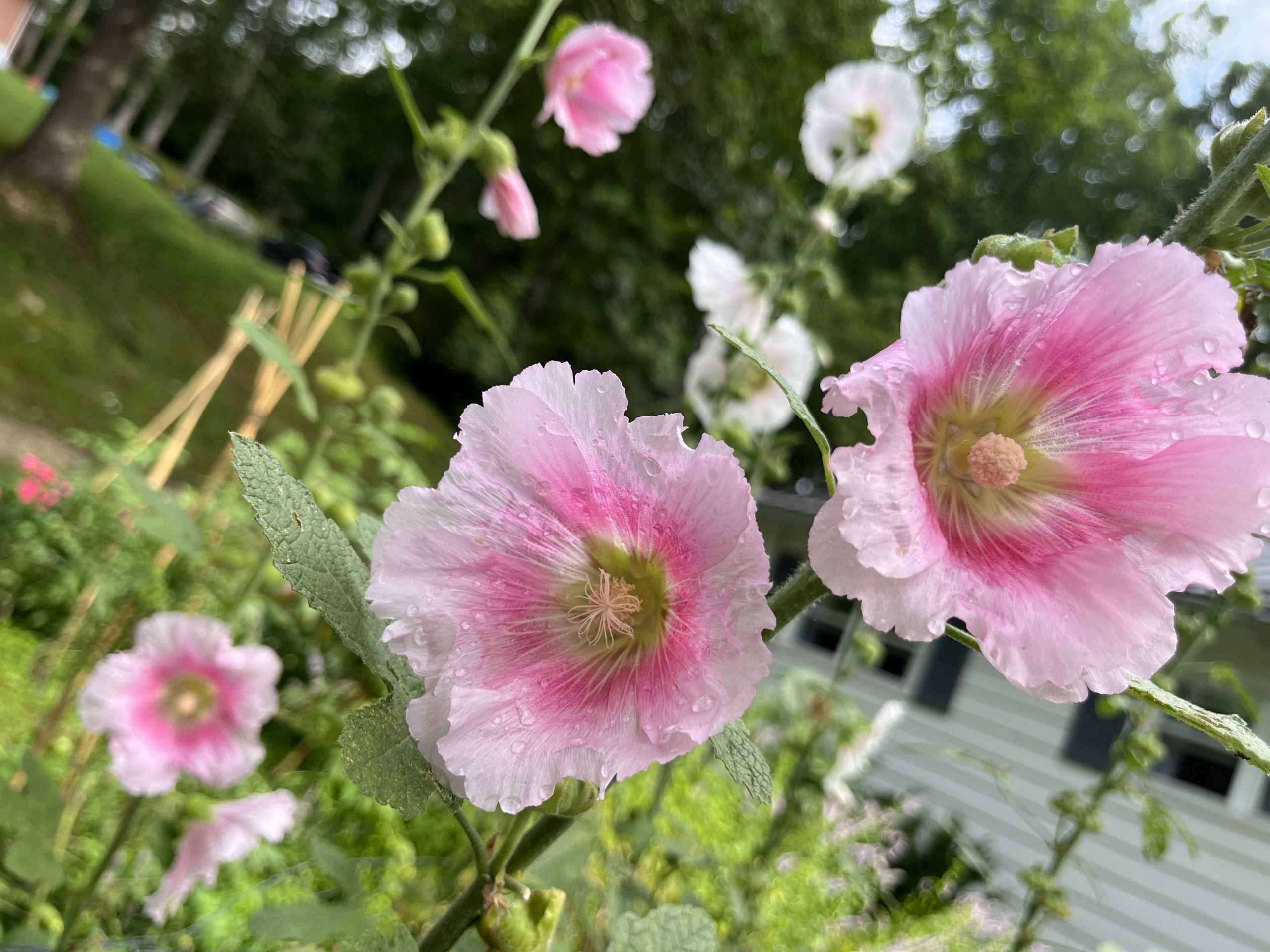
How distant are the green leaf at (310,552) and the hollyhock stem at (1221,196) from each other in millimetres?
460

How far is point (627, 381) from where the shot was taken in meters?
8.77

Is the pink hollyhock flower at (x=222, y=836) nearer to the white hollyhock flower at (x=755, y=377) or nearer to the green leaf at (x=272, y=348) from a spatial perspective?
the green leaf at (x=272, y=348)

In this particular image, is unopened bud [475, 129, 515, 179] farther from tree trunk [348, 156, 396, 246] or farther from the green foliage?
tree trunk [348, 156, 396, 246]

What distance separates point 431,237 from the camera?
129 centimetres

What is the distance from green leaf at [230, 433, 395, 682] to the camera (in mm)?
395

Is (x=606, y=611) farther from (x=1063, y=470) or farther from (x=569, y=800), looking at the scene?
(x=1063, y=470)

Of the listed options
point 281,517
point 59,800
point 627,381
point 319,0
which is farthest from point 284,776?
point 319,0

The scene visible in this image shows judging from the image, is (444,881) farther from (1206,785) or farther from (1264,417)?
(1206,785)

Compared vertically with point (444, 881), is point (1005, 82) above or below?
above

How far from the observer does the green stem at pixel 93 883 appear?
1.03 meters

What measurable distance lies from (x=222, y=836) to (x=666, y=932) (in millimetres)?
1129

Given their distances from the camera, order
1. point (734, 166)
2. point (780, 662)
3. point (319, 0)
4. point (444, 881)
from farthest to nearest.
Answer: point (319, 0) < point (734, 166) < point (780, 662) < point (444, 881)

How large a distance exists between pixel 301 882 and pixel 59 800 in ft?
5.10

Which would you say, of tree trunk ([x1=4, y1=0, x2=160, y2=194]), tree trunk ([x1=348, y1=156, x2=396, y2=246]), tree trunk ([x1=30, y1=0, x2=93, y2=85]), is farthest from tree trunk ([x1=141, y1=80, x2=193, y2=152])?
tree trunk ([x1=4, y1=0, x2=160, y2=194])
